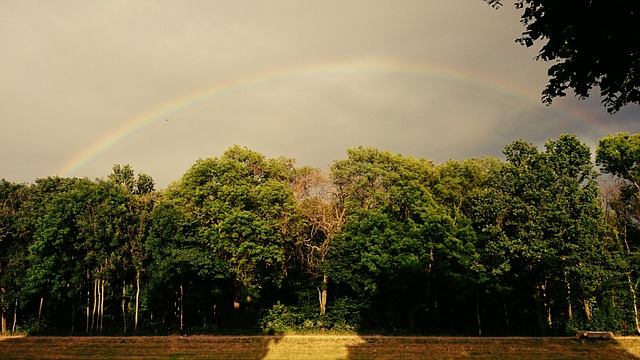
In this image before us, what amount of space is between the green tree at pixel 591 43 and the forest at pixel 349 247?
97.9ft

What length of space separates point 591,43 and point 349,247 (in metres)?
33.9

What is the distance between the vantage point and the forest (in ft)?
120

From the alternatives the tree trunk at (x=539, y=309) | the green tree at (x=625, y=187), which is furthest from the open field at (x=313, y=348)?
the green tree at (x=625, y=187)

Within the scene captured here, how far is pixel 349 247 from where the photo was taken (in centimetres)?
4012

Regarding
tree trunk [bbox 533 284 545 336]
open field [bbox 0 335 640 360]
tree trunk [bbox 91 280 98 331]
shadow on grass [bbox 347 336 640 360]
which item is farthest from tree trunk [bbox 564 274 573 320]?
tree trunk [bbox 91 280 98 331]

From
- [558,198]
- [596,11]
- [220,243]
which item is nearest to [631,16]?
[596,11]

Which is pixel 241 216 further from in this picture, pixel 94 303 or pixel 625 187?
pixel 625 187

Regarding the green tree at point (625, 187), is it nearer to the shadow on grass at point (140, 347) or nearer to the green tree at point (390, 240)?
the green tree at point (390, 240)

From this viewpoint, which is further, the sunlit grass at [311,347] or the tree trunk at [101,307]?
the tree trunk at [101,307]

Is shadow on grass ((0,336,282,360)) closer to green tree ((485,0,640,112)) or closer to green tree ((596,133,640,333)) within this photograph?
green tree ((485,0,640,112))

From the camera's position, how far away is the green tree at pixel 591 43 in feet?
22.9

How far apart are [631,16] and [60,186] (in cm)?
5165

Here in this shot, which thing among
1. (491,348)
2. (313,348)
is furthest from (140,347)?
(491,348)

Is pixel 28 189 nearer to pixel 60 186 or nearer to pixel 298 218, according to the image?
pixel 60 186
